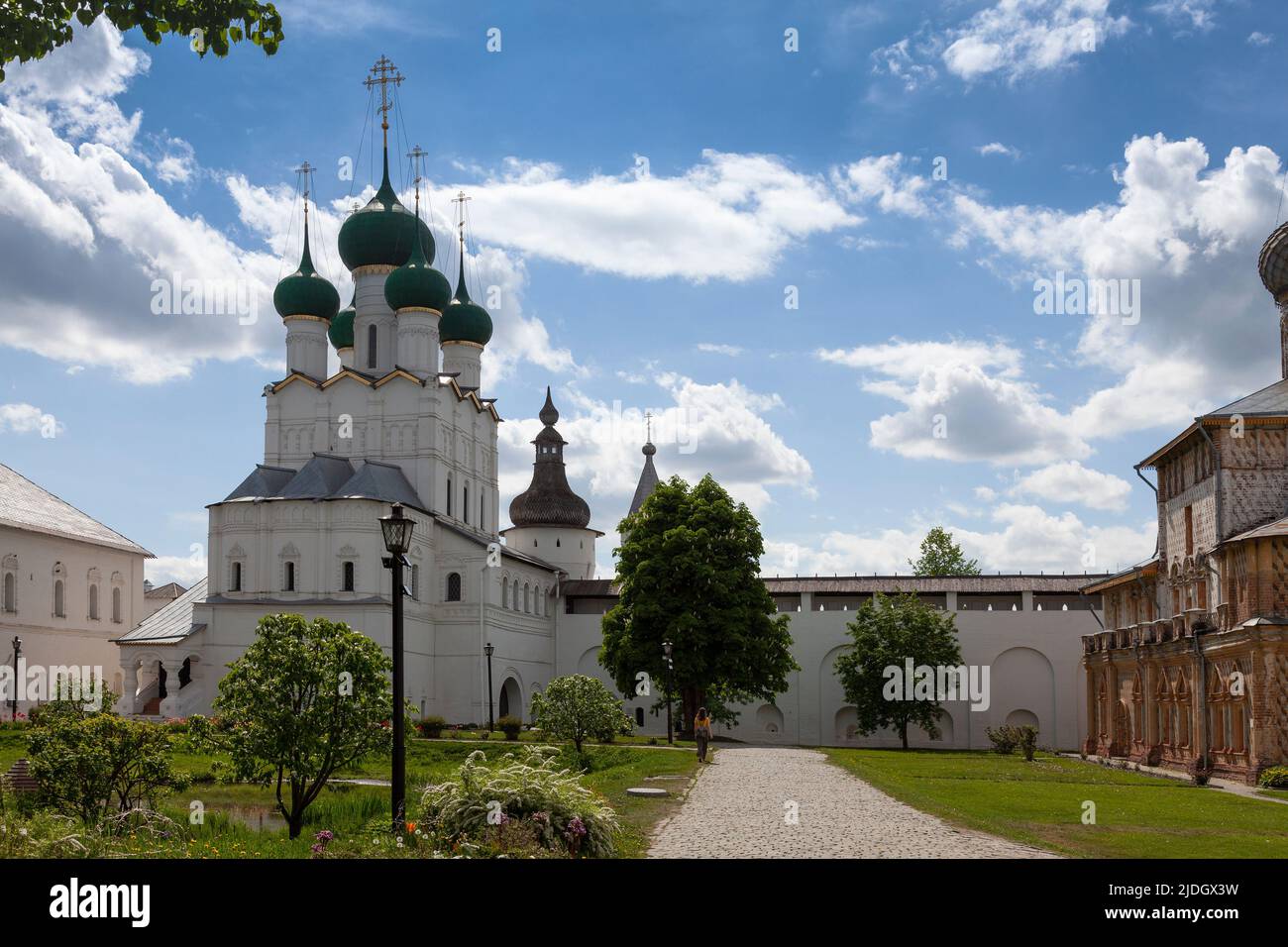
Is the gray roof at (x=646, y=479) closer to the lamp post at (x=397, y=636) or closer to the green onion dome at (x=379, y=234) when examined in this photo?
the green onion dome at (x=379, y=234)

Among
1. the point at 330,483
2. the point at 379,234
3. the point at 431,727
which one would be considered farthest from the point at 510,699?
the point at 379,234

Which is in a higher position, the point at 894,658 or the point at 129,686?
the point at 894,658

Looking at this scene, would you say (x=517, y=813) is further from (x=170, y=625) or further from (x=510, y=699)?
(x=510, y=699)

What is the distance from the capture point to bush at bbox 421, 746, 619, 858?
11836mm

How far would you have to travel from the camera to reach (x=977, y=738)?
166ft

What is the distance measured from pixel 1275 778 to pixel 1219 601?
466cm

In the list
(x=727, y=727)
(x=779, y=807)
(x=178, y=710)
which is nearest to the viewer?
(x=779, y=807)

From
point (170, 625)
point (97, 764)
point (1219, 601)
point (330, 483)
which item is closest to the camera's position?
point (97, 764)

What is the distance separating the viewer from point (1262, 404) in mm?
28672

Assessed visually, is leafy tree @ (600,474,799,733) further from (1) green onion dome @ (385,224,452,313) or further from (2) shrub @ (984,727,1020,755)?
(1) green onion dome @ (385,224,452,313)

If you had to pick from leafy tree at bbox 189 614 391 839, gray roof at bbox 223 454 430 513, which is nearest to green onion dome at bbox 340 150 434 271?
gray roof at bbox 223 454 430 513

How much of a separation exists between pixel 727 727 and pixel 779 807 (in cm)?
3108
